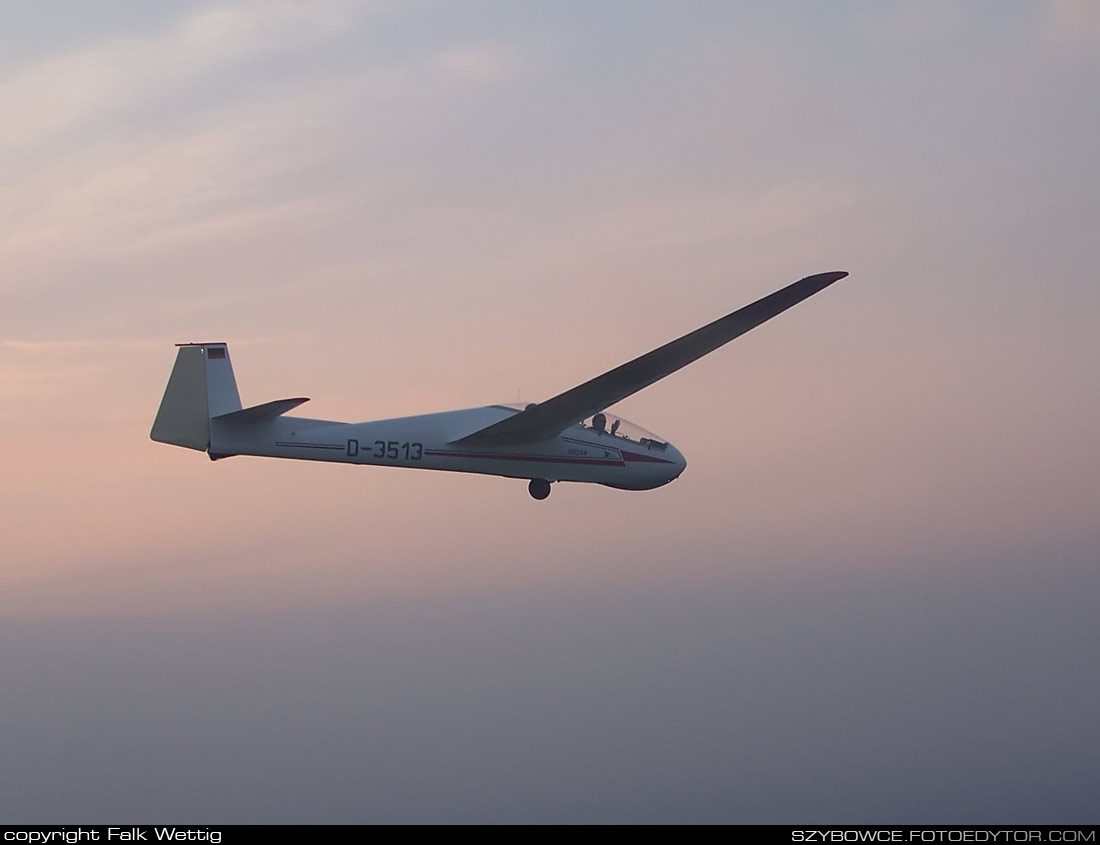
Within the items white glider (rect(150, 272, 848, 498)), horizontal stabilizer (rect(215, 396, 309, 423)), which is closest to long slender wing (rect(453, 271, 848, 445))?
white glider (rect(150, 272, 848, 498))

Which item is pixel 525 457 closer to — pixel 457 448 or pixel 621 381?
pixel 457 448

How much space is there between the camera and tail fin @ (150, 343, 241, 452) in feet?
99.7

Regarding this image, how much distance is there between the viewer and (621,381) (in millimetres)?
31422

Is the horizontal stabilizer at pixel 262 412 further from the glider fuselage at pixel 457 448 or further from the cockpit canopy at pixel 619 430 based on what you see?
the cockpit canopy at pixel 619 430

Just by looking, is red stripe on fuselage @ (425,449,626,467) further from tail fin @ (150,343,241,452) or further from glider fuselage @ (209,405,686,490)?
tail fin @ (150,343,241,452)

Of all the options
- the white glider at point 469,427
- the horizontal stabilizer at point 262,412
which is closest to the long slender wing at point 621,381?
the white glider at point 469,427

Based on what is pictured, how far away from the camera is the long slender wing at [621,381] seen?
30.6m

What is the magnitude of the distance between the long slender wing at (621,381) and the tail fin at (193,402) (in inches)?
187

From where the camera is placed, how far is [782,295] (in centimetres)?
3000

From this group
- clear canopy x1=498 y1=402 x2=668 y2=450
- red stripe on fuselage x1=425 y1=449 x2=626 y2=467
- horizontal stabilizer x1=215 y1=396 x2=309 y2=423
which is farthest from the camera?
clear canopy x1=498 y1=402 x2=668 y2=450

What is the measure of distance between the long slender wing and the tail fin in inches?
187

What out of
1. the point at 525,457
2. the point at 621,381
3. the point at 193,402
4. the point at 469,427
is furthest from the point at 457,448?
the point at 193,402

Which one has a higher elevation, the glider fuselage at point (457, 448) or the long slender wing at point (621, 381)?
the long slender wing at point (621, 381)

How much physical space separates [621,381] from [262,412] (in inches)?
281
